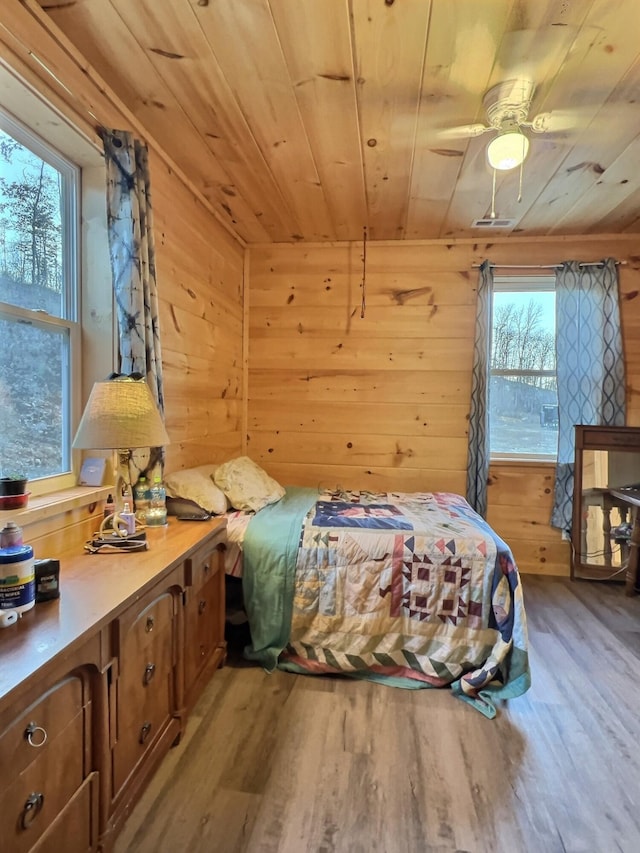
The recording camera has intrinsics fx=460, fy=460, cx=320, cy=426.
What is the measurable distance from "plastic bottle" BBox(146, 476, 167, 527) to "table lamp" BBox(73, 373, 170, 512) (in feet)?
1.22

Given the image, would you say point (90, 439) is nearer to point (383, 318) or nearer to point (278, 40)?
point (278, 40)

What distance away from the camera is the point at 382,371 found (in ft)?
11.4

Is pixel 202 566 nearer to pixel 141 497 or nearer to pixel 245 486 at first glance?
pixel 141 497

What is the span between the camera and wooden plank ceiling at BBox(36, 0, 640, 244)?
1418 millimetres

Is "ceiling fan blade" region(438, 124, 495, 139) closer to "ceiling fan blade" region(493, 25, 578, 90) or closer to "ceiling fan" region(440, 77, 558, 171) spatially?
"ceiling fan" region(440, 77, 558, 171)

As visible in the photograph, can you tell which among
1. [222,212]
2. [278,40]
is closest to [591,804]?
[278,40]

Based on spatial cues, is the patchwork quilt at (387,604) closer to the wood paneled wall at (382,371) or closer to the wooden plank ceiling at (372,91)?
the wood paneled wall at (382,371)

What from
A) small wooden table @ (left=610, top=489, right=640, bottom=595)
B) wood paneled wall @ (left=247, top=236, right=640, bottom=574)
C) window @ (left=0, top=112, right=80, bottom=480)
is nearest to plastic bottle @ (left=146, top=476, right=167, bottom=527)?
window @ (left=0, top=112, right=80, bottom=480)

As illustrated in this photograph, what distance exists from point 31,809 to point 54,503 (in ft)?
2.70

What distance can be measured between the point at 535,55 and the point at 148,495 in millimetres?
2134

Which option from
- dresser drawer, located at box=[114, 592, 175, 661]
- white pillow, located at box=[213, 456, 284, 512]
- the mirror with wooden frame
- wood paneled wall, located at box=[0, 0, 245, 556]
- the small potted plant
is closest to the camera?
dresser drawer, located at box=[114, 592, 175, 661]

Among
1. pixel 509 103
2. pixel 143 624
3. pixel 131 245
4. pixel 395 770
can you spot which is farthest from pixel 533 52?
pixel 395 770

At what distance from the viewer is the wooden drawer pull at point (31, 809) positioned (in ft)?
2.89

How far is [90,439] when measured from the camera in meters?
1.49
